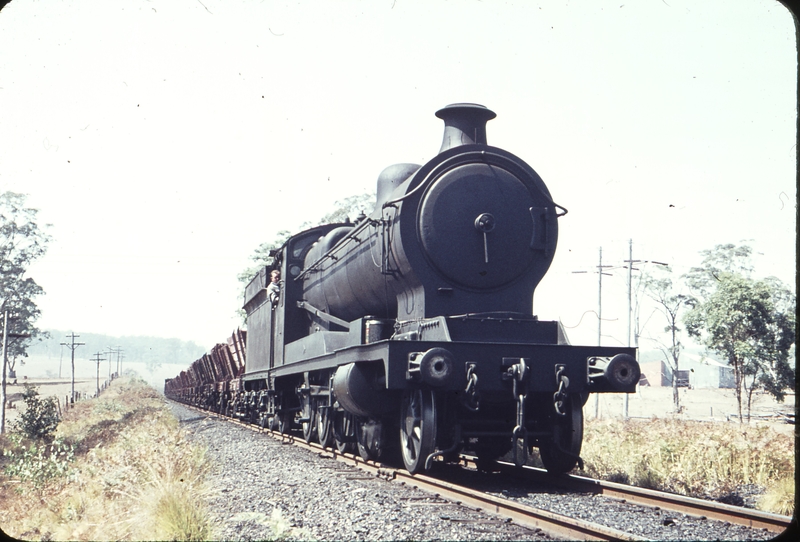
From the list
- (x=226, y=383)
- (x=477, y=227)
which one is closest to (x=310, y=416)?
(x=477, y=227)

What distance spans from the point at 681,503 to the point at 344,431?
192 inches

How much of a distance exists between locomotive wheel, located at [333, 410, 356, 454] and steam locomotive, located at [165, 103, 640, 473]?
0.54ft

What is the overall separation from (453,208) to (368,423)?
2.84 meters

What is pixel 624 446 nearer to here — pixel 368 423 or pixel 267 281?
pixel 368 423

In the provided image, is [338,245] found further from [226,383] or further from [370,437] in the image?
[226,383]

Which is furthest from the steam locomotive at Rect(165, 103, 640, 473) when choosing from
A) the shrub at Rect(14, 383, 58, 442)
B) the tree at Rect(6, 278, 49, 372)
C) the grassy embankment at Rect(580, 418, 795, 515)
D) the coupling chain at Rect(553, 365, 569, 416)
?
the tree at Rect(6, 278, 49, 372)

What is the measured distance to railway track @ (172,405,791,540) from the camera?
491 cm

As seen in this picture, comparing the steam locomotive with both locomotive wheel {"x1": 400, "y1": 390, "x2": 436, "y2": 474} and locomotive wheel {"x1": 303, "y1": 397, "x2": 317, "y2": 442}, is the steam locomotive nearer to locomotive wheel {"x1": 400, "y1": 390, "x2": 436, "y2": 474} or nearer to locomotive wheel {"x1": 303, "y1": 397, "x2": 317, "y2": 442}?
locomotive wheel {"x1": 400, "y1": 390, "x2": 436, "y2": 474}

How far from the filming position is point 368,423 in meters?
8.71

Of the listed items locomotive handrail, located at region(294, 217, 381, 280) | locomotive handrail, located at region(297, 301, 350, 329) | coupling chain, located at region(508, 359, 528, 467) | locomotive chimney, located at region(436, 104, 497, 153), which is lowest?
coupling chain, located at region(508, 359, 528, 467)

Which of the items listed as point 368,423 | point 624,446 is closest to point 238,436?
point 368,423

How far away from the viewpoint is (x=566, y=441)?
777 cm

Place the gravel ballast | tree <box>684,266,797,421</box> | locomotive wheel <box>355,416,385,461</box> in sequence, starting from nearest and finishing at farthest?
the gravel ballast < locomotive wheel <box>355,416,385,461</box> < tree <box>684,266,797,421</box>

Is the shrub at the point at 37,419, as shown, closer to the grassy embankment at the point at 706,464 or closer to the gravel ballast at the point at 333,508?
the gravel ballast at the point at 333,508
